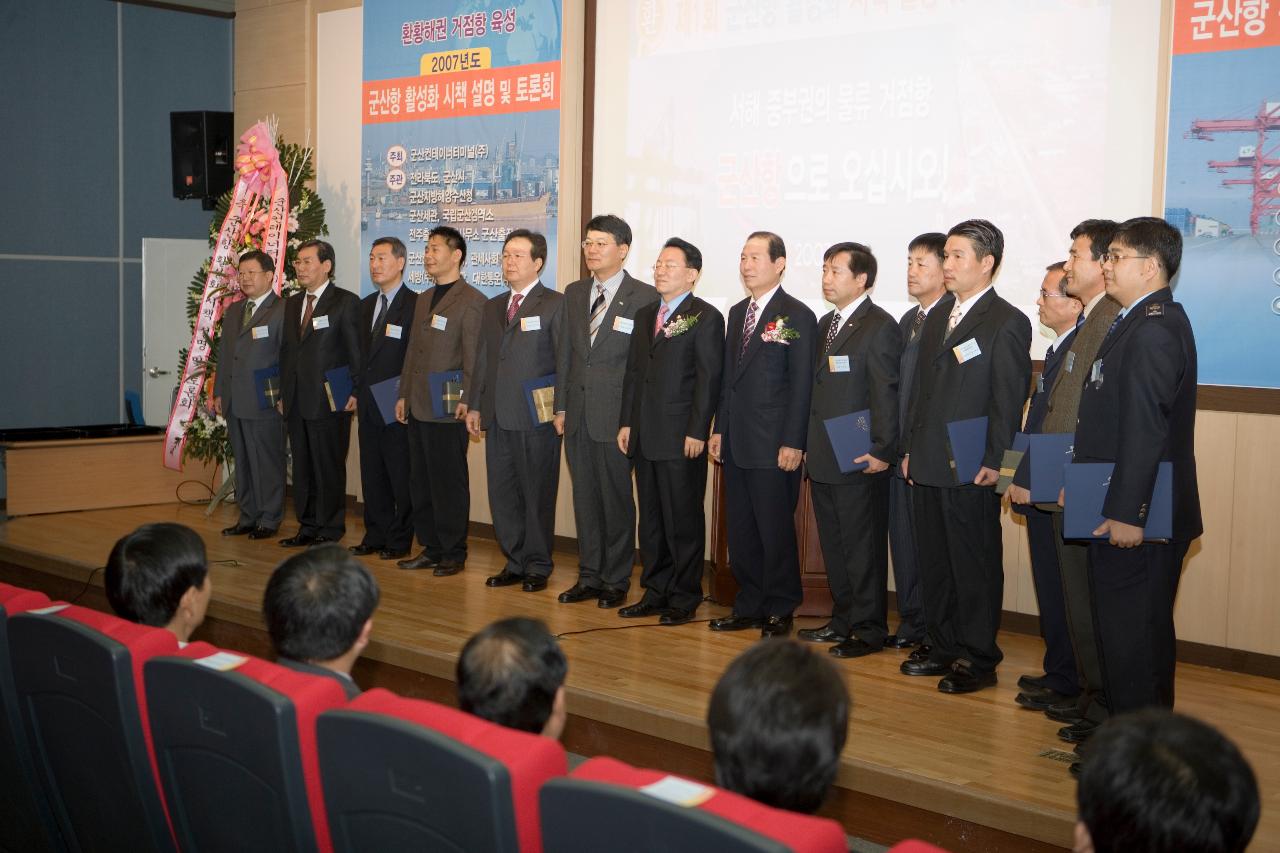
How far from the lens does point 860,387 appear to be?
4.52 m

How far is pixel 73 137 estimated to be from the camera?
8.59m

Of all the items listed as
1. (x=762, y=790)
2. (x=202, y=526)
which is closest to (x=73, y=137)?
(x=202, y=526)

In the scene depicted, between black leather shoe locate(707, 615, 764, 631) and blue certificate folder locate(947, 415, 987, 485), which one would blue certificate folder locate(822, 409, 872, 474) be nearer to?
blue certificate folder locate(947, 415, 987, 485)

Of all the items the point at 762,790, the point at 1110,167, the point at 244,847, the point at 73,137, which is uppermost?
the point at 73,137

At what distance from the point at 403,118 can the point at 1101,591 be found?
541cm

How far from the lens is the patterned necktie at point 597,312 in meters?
5.31

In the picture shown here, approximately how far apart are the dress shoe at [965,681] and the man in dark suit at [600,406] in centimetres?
163

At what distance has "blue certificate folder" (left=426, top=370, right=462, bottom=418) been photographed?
581 cm

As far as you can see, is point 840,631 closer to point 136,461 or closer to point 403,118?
point 403,118

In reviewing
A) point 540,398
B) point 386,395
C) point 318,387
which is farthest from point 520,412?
point 318,387

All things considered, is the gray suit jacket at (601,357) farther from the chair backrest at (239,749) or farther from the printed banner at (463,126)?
the chair backrest at (239,749)

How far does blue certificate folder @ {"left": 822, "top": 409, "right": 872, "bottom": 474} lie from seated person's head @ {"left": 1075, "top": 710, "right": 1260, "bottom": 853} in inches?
122

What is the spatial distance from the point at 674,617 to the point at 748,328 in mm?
1212

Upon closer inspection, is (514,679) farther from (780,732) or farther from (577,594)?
(577,594)
